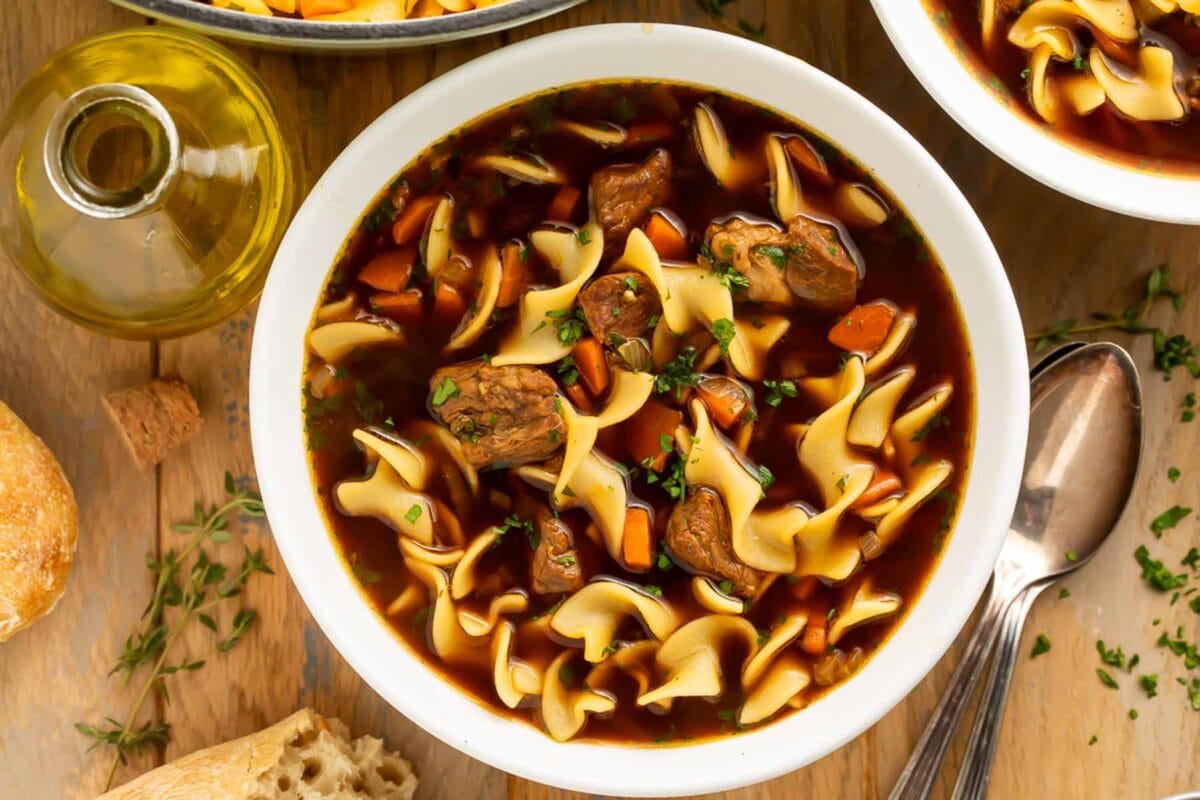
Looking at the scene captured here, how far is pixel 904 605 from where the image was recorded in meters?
2.87

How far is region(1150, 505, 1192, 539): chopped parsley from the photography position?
10.6ft

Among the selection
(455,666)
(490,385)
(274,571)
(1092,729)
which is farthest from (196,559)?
(1092,729)

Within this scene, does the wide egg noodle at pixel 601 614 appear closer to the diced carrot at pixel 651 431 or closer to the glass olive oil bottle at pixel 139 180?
the diced carrot at pixel 651 431

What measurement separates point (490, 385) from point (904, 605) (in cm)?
109

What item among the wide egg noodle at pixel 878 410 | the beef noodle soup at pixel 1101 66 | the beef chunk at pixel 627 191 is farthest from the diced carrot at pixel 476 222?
the beef noodle soup at pixel 1101 66

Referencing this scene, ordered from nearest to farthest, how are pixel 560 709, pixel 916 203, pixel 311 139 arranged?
pixel 916 203
pixel 560 709
pixel 311 139

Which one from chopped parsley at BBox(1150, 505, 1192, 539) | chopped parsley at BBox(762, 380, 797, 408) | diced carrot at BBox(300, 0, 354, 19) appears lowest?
chopped parsley at BBox(1150, 505, 1192, 539)

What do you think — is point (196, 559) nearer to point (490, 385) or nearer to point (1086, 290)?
point (490, 385)

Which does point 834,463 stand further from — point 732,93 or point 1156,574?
point 1156,574

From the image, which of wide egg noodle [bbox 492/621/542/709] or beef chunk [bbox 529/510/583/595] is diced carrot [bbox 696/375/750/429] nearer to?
beef chunk [bbox 529/510/583/595]

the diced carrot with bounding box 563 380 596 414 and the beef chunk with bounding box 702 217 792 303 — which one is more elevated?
the beef chunk with bounding box 702 217 792 303

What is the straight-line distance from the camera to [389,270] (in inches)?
114

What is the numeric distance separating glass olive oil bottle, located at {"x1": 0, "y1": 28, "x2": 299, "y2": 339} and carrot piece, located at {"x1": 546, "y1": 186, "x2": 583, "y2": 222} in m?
0.65

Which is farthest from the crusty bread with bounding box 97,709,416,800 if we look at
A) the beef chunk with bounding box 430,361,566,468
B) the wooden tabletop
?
the beef chunk with bounding box 430,361,566,468
